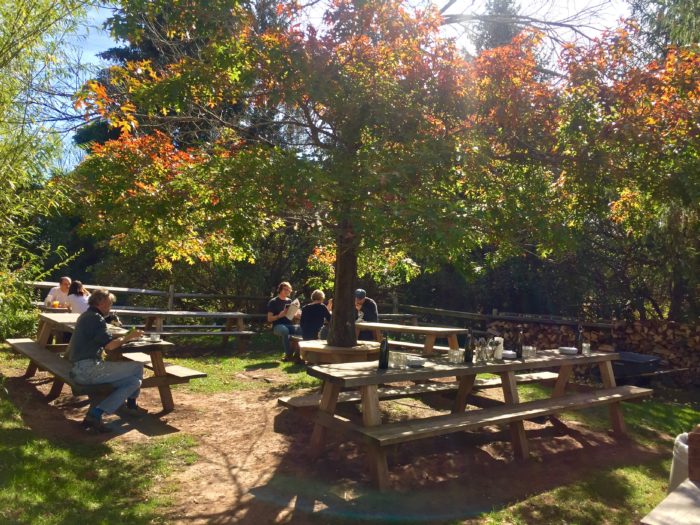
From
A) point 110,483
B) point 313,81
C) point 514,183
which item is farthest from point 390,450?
point 313,81

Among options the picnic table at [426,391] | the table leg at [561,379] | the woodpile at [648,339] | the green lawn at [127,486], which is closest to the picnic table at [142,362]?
the green lawn at [127,486]

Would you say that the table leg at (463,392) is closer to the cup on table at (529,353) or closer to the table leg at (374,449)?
the cup on table at (529,353)

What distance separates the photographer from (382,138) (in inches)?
215

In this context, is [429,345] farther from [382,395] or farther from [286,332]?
[286,332]

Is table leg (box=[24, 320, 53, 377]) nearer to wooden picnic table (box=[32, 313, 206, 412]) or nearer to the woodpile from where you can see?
wooden picnic table (box=[32, 313, 206, 412])

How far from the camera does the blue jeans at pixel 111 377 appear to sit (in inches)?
216

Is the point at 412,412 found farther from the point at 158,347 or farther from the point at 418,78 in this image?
the point at 418,78

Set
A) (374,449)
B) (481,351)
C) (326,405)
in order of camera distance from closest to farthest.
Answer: (374,449)
(326,405)
(481,351)

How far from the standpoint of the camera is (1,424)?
17.6 feet

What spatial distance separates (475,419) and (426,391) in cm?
64

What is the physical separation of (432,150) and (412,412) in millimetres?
3035

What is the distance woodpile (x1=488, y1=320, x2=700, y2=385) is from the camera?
10.6m

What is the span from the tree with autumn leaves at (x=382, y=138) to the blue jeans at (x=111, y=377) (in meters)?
1.24

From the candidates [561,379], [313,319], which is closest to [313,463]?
[561,379]
